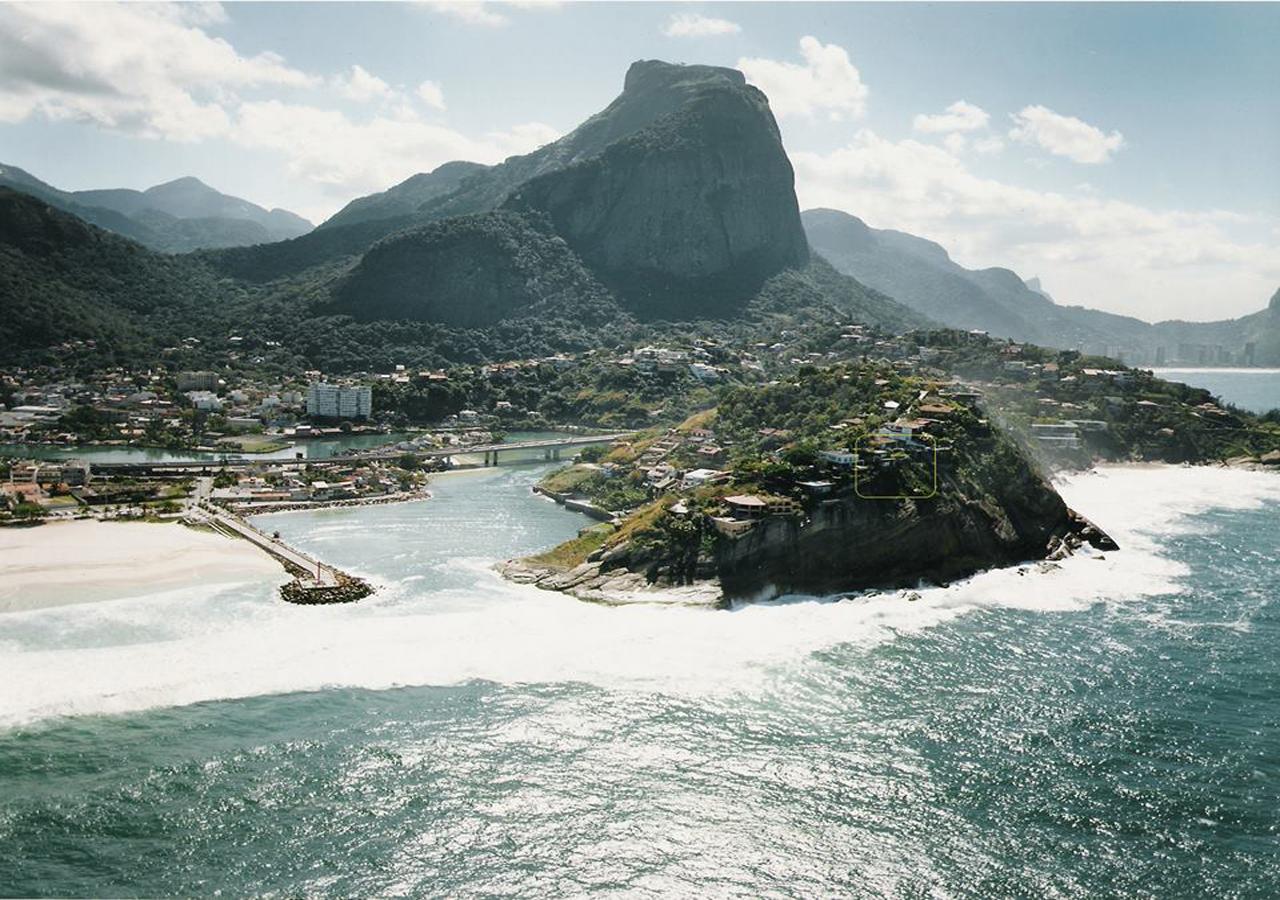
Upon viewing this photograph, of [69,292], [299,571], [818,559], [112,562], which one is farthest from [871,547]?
[69,292]

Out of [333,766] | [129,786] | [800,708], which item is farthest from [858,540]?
[129,786]

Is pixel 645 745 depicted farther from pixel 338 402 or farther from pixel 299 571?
pixel 338 402

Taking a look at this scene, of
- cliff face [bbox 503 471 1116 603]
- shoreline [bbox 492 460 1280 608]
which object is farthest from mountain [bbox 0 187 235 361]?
cliff face [bbox 503 471 1116 603]

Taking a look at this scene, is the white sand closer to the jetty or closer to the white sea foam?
the jetty

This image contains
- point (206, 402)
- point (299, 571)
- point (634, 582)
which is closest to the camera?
point (634, 582)

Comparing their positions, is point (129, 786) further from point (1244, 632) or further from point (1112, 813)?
point (1244, 632)

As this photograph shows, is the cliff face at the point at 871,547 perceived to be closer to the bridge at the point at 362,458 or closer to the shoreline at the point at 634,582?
the shoreline at the point at 634,582

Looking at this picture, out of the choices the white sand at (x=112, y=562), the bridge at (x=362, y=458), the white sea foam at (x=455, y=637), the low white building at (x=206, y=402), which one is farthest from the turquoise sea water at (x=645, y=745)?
the low white building at (x=206, y=402)
